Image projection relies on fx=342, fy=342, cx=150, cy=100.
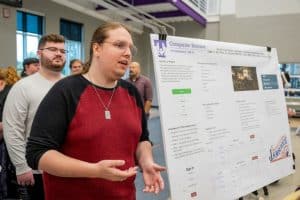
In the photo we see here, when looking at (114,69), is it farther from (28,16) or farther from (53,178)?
(28,16)

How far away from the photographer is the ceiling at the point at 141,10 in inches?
326

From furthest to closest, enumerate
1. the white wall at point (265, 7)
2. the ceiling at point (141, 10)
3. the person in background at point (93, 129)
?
the white wall at point (265, 7), the ceiling at point (141, 10), the person in background at point (93, 129)

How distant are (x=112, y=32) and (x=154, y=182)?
1.90 feet

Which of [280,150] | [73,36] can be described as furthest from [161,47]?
[73,36]

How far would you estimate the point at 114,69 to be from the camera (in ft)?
4.05

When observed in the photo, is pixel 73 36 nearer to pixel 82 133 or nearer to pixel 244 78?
pixel 244 78

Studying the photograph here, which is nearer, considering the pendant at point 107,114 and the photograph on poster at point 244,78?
the pendant at point 107,114

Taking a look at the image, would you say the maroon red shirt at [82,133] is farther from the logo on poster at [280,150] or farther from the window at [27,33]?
the window at [27,33]

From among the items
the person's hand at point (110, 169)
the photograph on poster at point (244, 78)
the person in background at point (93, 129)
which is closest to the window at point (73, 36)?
the photograph on poster at point (244, 78)

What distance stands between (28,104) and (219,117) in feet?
3.98

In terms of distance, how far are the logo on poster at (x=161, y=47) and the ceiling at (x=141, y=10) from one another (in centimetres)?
568

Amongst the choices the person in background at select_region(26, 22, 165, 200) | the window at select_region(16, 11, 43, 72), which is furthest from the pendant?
the window at select_region(16, 11, 43, 72)

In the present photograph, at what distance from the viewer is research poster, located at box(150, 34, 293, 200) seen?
1.99 metres

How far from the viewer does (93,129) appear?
118cm
